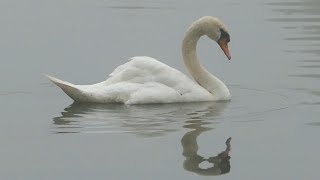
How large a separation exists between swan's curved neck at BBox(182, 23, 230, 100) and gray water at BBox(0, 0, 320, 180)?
0.35m

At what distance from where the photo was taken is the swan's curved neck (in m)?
12.0

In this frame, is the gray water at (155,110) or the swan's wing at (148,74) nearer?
the gray water at (155,110)

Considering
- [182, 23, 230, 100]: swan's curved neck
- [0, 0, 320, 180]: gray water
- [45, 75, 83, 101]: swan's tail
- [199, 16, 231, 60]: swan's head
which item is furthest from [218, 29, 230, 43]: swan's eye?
[45, 75, 83, 101]: swan's tail

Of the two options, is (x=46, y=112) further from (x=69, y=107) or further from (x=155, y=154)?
(x=155, y=154)

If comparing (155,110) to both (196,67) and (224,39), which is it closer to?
(196,67)

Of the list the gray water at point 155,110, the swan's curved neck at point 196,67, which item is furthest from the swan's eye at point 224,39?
the gray water at point 155,110

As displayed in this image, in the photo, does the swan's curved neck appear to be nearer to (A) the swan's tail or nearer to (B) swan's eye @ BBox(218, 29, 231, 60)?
(B) swan's eye @ BBox(218, 29, 231, 60)

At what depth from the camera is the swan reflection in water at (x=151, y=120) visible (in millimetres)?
9500

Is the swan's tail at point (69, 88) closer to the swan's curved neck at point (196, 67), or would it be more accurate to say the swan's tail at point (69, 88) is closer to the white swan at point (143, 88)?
the white swan at point (143, 88)

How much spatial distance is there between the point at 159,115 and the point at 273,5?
14.6 meters

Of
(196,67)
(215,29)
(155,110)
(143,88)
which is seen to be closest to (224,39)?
(215,29)

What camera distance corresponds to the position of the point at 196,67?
481 inches

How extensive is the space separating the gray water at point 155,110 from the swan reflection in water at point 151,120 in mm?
12

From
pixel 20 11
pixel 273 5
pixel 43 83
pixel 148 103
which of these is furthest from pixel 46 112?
pixel 273 5
